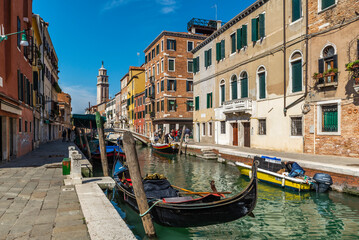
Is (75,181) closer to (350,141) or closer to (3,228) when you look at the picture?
(3,228)

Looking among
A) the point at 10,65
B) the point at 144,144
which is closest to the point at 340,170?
the point at 10,65

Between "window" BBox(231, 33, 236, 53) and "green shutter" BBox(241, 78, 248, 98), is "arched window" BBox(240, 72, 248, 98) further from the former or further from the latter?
"window" BBox(231, 33, 236, 53)

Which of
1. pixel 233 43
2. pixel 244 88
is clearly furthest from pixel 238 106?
pixel 233 43

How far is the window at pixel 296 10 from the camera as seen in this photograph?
13.6 meters

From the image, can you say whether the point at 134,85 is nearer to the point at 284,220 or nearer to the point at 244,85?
the point at 244,85

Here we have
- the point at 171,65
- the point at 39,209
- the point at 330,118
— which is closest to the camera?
the point at 39,209

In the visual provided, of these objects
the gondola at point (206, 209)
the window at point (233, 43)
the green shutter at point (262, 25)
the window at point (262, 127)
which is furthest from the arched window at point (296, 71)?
the gondola at point (206, 209)

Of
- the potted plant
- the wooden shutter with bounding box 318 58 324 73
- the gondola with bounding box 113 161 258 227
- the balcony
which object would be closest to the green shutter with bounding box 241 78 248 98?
the balcony

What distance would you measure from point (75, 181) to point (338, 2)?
12.0 m

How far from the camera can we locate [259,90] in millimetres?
16953

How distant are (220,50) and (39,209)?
18.5m

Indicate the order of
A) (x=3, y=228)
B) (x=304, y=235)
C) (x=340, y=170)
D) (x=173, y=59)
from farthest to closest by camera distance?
1. (x=173, y=59)
2. (x=340, y=170)
3. (x=304, y=235)
4. (x=3, y=228)

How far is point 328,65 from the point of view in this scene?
40.3 feet

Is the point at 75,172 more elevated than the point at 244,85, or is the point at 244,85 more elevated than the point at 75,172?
the point at 244,85
